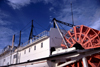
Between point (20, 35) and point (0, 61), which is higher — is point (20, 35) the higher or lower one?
the higher one

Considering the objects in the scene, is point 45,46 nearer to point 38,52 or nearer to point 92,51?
point 38,52

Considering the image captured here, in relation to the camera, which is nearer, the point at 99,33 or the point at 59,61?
the point at 59,61

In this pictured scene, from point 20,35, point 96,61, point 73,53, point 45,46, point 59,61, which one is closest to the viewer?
point 73,53

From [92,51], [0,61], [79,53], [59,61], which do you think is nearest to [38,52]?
[59,61]

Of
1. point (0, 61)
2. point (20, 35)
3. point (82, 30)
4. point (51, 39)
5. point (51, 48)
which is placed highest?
point (20, 35)

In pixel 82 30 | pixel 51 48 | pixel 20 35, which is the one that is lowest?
pixel 51 48

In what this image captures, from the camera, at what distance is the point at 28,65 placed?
12.5 metres

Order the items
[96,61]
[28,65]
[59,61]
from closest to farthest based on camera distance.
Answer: [59,61] → [96,61] → [28,65]

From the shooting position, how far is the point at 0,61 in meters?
27.5

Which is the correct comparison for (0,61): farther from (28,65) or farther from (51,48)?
(51,48)

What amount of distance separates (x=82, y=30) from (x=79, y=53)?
494 cm

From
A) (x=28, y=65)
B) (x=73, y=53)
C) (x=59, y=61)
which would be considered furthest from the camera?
(x=28, y=65)

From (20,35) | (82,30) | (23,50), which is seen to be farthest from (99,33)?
(20,35)

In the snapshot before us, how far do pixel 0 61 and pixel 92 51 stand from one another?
2684 cm
